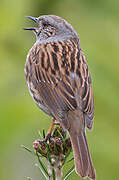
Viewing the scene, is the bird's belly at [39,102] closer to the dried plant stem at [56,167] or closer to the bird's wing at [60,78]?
the bird's wing at [60,78]

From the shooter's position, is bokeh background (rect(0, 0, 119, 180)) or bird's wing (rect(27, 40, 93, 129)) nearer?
bird's wing (rect(27, 40, 93, 129))

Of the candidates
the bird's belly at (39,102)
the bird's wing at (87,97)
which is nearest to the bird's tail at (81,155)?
the bird's wing at (87,97)

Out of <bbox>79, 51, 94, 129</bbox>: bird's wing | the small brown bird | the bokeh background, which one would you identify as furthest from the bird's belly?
the bokeh background

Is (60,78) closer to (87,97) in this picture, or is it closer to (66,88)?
(66,88)

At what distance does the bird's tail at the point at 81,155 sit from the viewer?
4.10 metres

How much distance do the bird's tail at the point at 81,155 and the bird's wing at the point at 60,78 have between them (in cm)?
27

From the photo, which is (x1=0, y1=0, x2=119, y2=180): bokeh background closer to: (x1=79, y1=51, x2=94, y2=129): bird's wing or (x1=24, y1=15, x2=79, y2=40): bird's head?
(x1=24, y1=15, x2=79, y2=40): bird's head

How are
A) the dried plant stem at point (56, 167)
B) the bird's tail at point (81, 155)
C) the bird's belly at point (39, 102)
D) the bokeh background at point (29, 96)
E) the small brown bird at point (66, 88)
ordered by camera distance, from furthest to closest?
1. the bokeh background at point (29, 96)
2. the bird's belly at point (39, 102)
3. the small brown bird at point (66, 88)
4. the bird's tail at point (81, 155)
5. the dried plant stem at point (56, 167)

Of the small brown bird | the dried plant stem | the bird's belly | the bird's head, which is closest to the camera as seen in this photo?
the dried plant stem

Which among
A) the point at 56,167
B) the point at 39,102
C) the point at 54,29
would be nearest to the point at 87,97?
the point at 39,102

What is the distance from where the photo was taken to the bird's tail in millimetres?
4102

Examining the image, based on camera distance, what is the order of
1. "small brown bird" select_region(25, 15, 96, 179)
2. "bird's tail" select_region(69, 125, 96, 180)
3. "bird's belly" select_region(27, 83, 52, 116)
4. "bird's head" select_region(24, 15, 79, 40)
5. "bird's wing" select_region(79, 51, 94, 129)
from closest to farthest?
"bird's tail" select_region(69, 125, 96, 180) < "small brown bird" select_region(25, 15, 96, 179) < "bird's wing" select_region(79, 51, 94, 129) < "bird's belly" select_region(27, 83, 52, 116) < "bird's head" select_region(24, 15, 79, 40)

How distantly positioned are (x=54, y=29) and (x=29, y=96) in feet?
2.66
